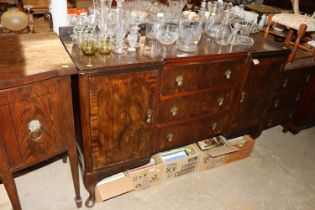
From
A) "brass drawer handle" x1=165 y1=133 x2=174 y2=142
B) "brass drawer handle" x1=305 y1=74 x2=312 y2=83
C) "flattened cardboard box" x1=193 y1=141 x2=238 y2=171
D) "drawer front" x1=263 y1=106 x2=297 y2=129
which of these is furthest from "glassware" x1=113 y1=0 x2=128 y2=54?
"brass drawer handle" x1=305 y1=74 x2=312 y2=83

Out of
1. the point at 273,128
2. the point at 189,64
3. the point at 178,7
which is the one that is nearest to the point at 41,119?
the point at 189,64

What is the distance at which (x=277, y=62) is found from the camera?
172cm

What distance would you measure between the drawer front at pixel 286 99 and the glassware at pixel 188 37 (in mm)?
910

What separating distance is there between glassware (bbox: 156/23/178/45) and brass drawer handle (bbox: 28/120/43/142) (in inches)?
31.7

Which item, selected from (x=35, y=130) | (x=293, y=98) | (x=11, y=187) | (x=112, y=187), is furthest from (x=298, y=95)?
(x=11, y=187)

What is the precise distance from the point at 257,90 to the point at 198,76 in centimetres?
56

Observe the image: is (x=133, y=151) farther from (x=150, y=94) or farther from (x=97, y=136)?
(x=150, y=94)

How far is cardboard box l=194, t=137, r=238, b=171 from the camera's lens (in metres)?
1.81

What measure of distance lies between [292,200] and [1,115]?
5.97 ft

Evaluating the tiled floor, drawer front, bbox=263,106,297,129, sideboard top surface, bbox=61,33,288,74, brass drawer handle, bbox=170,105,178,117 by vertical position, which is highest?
sideboard top surface, bbox=61,33,288,74

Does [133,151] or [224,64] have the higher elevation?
[224,64]

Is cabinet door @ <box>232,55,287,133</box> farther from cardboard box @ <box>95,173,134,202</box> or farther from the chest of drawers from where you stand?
cardboard box @ <box>95,173,134,202</box>

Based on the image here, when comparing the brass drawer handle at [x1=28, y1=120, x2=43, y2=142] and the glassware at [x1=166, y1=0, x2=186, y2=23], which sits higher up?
the glassware at [x1=166, y1=0, x2=186, y2=23]

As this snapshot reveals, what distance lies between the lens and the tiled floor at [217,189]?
1.61 m
